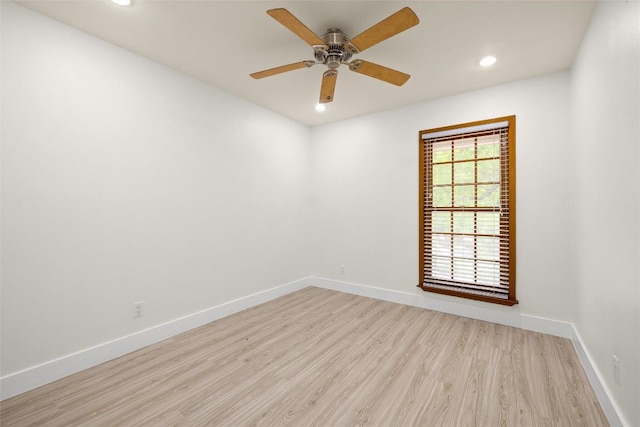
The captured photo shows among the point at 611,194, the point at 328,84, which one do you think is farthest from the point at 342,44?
the point at 611,194

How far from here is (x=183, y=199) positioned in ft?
9.53

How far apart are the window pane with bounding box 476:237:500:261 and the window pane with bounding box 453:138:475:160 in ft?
3.21

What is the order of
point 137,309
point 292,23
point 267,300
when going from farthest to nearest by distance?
point 267,300 < point 137,309 < point 292,23

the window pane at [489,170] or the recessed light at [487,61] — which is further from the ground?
the recessed light at [487,61]

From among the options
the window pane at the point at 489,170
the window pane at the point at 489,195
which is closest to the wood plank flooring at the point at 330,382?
the window pane at the point at 489,195

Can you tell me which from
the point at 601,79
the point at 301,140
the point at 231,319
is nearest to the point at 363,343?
the point at 231,319

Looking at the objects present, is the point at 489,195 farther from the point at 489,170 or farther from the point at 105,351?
the point at 105,351

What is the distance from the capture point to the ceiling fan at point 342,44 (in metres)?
1.68

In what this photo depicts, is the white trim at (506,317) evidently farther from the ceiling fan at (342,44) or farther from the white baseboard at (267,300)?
the ceiling fan at (342,44)

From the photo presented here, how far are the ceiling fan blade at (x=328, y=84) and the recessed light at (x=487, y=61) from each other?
1.40 metres

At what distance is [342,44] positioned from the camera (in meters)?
2.12

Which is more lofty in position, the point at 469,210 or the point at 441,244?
the point at 469,210

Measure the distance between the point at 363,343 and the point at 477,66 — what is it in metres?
2.88

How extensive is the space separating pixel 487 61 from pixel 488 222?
1671 millimetres
